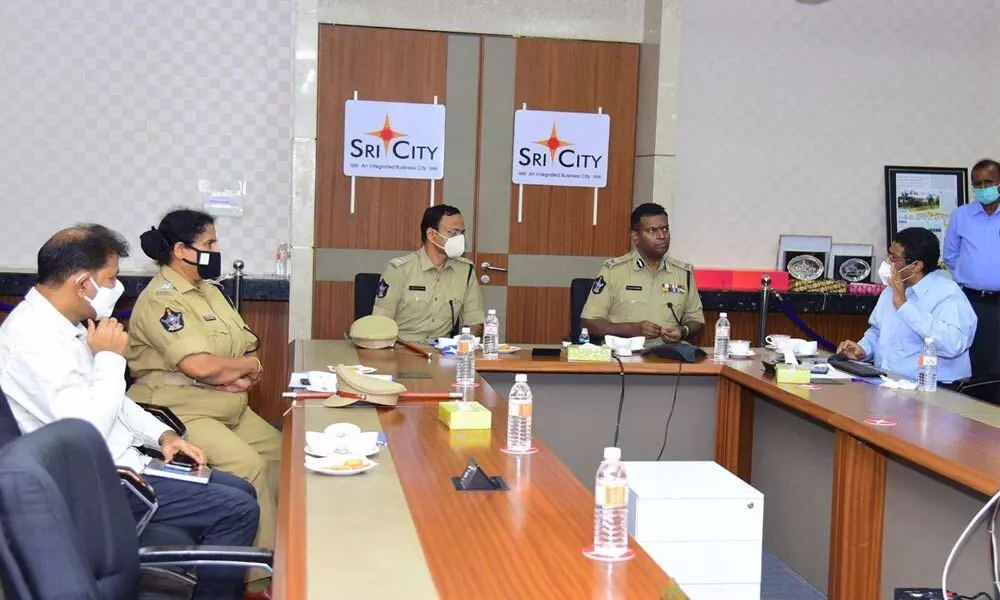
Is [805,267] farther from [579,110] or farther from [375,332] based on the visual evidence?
[375,332]

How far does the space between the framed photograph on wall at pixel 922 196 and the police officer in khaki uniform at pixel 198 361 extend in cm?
490

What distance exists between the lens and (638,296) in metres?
5.36

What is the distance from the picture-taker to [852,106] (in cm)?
710

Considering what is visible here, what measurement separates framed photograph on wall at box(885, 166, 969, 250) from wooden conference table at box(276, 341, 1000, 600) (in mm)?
3098

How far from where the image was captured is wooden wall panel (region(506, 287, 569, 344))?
6578 millimetres

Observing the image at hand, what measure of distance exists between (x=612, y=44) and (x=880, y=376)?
3.14m

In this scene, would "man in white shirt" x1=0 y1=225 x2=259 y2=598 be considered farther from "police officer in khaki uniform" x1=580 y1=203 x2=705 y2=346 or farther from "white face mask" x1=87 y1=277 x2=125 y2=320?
"police officer in khaki uniform" x1=580 y1=203 x2=705 y2=346

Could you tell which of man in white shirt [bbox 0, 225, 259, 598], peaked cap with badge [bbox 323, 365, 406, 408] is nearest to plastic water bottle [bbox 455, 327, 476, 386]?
peaked cap with badge [bbox 323, 365, 406, 408]

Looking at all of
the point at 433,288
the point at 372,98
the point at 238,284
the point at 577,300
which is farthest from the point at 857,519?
the point at 372,98

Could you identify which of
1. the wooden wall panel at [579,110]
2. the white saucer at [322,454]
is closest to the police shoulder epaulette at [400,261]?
the wooden wall panel at [579,110]

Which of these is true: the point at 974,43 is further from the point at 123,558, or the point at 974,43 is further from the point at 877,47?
the point at 123,558

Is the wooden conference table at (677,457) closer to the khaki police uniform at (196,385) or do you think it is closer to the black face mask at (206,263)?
the khaki police uniform at (196,385)

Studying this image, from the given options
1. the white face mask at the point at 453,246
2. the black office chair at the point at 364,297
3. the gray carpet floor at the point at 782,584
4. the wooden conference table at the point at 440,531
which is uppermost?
the white face mask at the point at 453,246

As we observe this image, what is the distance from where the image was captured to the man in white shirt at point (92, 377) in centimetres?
281
